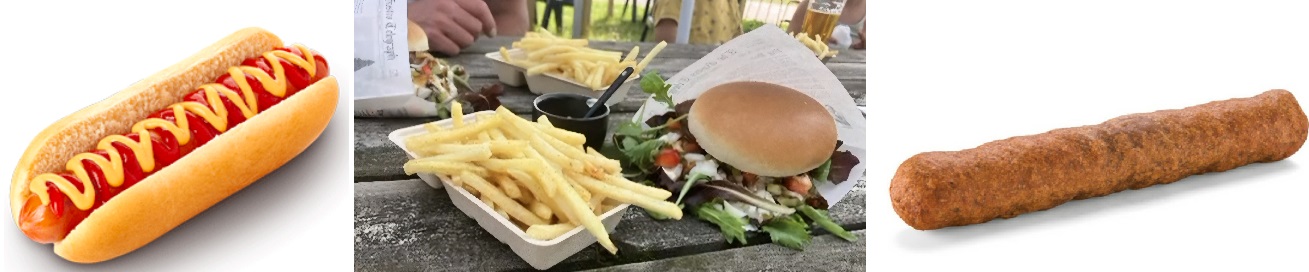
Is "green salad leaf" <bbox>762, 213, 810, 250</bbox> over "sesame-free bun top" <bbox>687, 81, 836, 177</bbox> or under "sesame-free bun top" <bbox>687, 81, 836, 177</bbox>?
under

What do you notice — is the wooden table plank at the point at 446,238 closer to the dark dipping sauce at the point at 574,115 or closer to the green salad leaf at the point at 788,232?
the green salad leaf at the point at 788,232

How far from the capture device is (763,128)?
10.4 ft

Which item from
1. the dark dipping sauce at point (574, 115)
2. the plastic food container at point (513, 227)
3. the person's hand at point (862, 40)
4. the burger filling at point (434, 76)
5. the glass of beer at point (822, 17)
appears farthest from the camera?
the person's hand at point (862, 40)

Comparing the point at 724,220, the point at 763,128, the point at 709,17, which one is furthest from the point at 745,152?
the point at 709,17

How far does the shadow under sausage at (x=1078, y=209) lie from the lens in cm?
353

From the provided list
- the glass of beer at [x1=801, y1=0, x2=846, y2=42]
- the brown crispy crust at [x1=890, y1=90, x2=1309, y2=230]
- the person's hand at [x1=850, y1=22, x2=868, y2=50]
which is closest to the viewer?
the glass of beer at [x1=801, y1=0, x2=846, y2=42]

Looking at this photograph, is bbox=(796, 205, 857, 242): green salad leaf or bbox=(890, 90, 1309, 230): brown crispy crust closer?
bbox=(796, 205, 857, 242): green salad leaf

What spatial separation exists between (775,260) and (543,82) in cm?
81

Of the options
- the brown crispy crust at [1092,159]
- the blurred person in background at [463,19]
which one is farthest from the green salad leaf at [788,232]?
the blurred person in background at [463,19]

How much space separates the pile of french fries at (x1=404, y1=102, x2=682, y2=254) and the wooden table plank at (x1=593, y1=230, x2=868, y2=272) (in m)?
0.14

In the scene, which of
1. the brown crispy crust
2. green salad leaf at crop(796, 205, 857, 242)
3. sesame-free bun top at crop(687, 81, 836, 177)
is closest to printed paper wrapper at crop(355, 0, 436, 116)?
sesame-free bun top at crop(687, 81, 836, 177)

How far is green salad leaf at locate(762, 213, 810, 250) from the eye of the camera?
3016mm

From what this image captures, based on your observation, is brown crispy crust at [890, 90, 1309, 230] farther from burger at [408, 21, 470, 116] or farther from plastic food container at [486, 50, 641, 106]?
burger at [408, 21, 470, 116]

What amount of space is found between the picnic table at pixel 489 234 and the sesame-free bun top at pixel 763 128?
166mm
